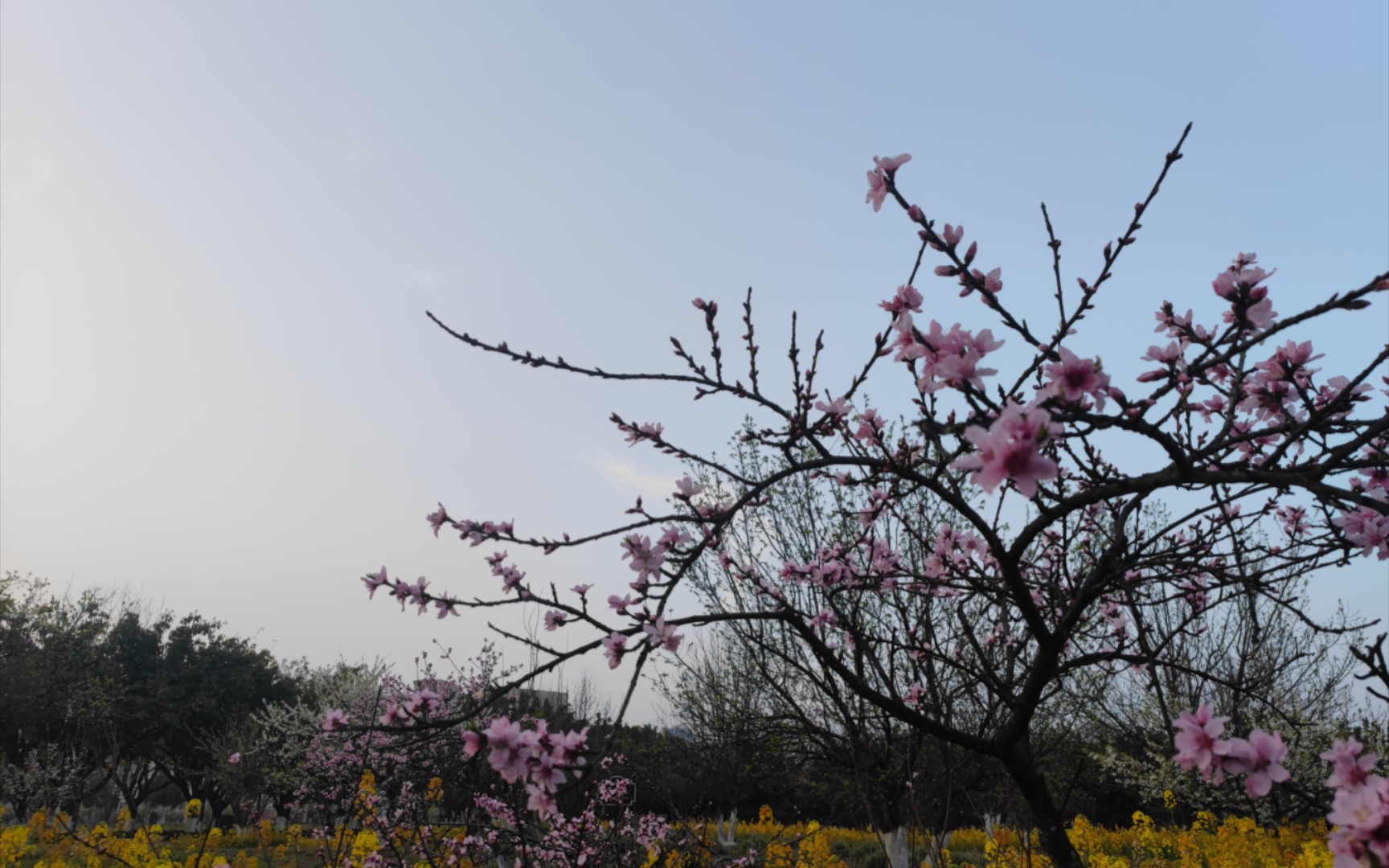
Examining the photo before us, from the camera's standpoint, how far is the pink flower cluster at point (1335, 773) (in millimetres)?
1016

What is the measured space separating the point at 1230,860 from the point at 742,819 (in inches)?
556

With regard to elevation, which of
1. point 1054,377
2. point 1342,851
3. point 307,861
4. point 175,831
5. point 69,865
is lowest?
point 175,831

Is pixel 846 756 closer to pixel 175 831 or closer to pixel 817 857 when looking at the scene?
pixel 817 857

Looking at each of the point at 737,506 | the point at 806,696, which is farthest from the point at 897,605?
the point at 806,696

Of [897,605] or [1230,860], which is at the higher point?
[897,605]

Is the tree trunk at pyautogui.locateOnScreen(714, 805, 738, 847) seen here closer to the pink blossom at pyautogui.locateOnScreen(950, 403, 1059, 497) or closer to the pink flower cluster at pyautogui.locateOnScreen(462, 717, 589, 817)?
the pink flower cluster at pyautogui.locateOnScreen(462, 717, 589, 817)

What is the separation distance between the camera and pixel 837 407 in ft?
8.86

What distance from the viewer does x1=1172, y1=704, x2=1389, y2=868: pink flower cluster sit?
40.0 inches

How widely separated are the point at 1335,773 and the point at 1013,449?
81 centimetres

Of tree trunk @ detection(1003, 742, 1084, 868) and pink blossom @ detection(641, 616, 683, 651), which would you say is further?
tree trunk @ detection(1003, 742, 1084, 868)

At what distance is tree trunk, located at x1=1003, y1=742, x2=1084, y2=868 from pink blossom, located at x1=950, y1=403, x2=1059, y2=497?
59.6 inches

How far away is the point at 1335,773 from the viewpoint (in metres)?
1.26

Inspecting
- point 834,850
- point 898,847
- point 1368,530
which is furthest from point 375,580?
point 834,850

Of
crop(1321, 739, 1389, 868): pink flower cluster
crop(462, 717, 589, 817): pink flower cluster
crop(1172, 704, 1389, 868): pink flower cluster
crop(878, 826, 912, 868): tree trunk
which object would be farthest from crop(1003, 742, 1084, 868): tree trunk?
crop(878, 826, 912, 868): tree trunk
